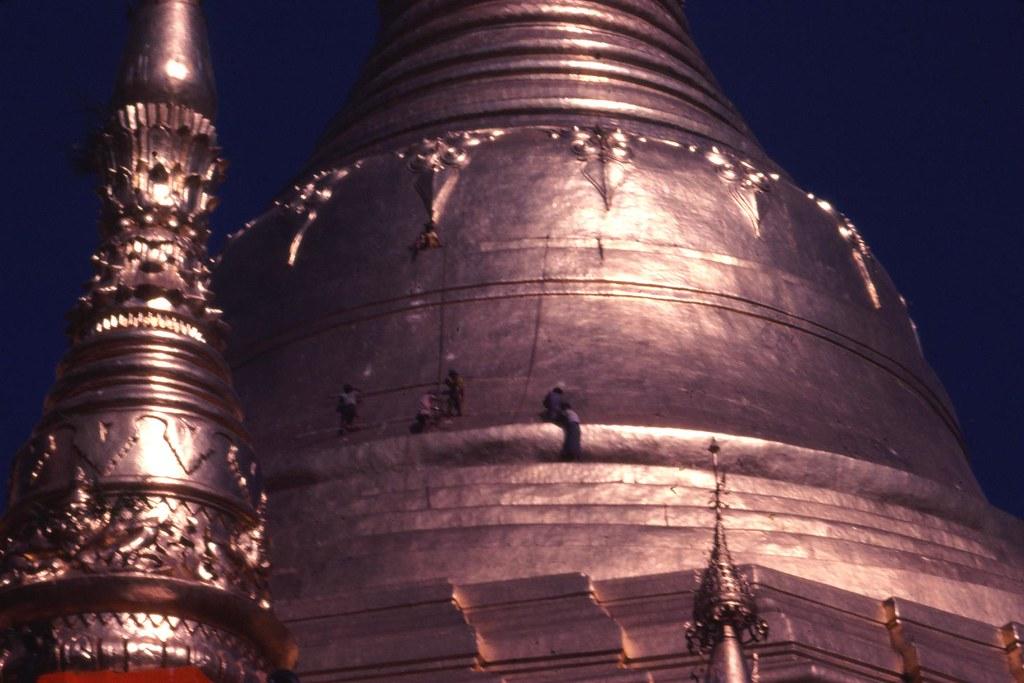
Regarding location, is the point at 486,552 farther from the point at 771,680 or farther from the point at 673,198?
the point at 673,198

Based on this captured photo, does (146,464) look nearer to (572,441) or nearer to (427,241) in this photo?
(572,441)

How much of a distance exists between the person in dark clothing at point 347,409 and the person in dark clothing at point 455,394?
0.80 metres

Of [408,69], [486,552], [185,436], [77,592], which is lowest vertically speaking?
[77,592]

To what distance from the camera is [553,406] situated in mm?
21688

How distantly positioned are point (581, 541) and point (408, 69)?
8.31 metres

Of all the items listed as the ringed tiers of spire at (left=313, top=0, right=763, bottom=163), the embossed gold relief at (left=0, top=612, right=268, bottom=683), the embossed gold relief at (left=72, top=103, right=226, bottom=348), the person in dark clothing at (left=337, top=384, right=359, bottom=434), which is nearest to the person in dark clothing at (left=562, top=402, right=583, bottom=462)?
the person in dark clothing at (left=337, top=384, right=359, bottom=434)

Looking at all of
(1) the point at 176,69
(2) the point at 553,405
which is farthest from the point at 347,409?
(1) the point at 176,69

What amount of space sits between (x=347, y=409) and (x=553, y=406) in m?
1.81

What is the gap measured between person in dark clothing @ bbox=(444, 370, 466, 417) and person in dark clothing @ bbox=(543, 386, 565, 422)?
72 cm

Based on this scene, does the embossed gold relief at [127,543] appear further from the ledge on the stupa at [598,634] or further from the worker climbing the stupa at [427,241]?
the worker climbing the stupa at [427,241]

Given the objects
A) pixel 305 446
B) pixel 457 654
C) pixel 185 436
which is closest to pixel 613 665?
pixel 457 654

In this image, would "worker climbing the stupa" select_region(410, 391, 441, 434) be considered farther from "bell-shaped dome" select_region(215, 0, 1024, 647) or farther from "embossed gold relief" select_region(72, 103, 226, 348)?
"embossed gold relief" select_region(72, 103, 226, 348)

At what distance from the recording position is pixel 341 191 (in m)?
25.3

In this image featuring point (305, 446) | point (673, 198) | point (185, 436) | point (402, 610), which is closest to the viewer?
point (185, 436)
